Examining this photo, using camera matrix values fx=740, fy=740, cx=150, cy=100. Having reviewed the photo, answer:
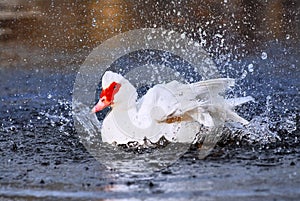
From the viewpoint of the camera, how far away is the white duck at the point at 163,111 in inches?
199

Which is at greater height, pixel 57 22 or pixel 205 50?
pixel 57 22

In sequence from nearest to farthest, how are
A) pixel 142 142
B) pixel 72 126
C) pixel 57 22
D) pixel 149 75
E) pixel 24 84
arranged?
1. pixel 142 142
2. pixel 72 126
3. pixel 149 75
4. pixel 24 84
5. pixel 57 22

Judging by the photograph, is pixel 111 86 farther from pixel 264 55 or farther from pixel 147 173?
pixel 264 55

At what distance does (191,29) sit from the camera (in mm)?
8641

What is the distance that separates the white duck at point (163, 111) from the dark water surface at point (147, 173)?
232mm

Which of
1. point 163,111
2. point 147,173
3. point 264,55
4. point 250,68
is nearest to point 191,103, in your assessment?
point 163,111

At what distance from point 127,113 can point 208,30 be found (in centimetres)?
362

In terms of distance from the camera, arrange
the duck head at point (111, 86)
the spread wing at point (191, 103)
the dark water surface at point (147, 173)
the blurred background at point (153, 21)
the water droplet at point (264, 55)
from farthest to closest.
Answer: the blurred background at point (153, 21) < the water droplet at point (264, 55) < the duck head at point (111, 86) < the spread wing at point (191, 103) < the dark water surface at point (147, 173)

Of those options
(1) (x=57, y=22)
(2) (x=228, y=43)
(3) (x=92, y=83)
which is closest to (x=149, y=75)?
(3) (x=92, y=83)

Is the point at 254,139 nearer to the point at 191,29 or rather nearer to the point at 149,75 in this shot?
the point at 149,75

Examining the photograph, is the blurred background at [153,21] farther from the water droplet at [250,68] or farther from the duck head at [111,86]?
the duck head at [111,86]

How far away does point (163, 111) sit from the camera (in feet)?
16.4

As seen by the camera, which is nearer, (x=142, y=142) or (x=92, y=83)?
(x=142, y=142)

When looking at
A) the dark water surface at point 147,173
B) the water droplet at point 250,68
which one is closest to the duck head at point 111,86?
the dark water surface at point 147,173
